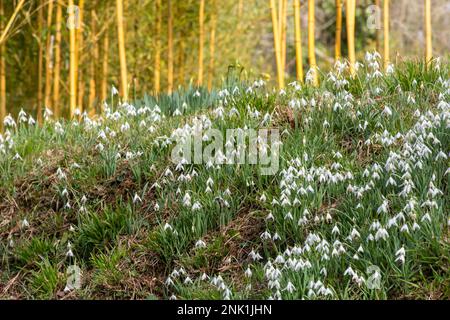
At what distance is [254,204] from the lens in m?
5.06

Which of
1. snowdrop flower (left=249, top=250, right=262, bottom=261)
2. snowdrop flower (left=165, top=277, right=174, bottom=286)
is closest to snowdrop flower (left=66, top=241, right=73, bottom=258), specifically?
snowdrop flower (left=165, top=277, right=174, bottom=286)

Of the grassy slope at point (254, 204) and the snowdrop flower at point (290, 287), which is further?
the grassy slope at point (254, 204)

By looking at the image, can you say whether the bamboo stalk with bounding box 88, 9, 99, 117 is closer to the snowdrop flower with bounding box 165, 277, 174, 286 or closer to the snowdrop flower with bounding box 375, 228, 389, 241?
the snowdrop flower with bounding box 165, 277, 174, 286

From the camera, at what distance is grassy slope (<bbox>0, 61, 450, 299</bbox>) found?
13.9 feet

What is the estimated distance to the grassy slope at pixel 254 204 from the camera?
167 inches

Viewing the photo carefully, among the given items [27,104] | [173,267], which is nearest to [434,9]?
[27,104]

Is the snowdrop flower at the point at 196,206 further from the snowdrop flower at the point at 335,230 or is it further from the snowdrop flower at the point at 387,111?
the snowdrop flower at the point at 387,111

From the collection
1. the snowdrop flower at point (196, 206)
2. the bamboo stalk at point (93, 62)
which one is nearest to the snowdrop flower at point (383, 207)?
the snowdrop flower at point (196, 206)

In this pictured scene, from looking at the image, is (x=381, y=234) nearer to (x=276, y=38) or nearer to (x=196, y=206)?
(x=196, y=206)

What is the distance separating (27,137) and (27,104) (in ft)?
18.0

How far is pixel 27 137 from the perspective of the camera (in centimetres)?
651

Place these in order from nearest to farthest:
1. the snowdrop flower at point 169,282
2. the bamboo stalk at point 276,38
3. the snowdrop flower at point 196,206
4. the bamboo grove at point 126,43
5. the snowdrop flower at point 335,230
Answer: the snowdrop flower at point 335,230, the snowdrop flower at point 169,282, the snowdrop flower at point 196,206, the bamboo stalk at point 276,38, the bamboo grove at point 126,43

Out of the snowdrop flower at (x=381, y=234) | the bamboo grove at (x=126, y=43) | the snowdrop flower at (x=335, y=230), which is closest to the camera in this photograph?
the snowdrop flower at (x=381, y=234)

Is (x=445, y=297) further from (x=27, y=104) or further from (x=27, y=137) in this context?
(x=27, y=104)
